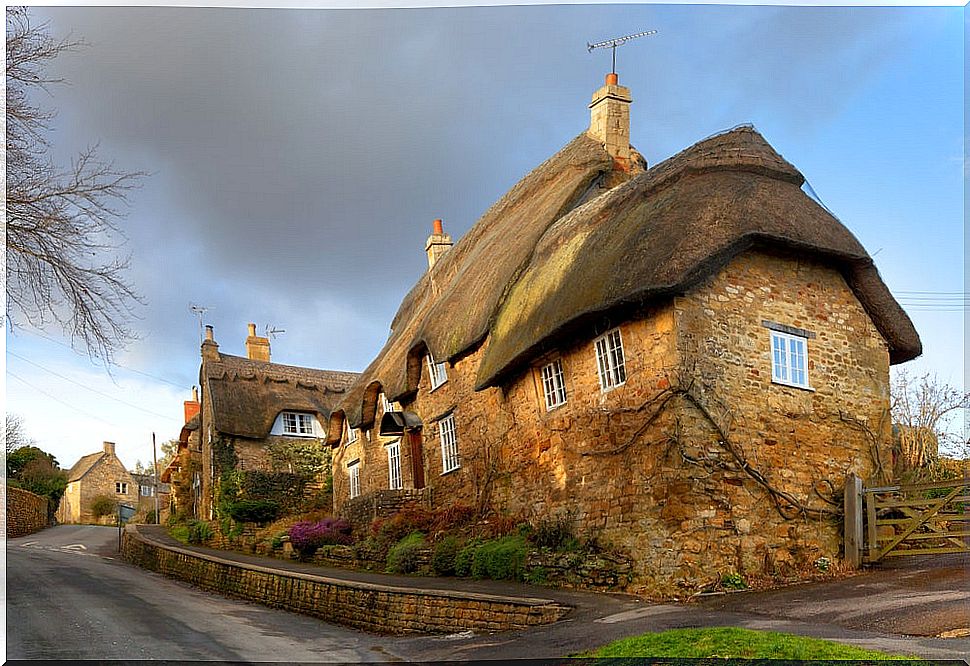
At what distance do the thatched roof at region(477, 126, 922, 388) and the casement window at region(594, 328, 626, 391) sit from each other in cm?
50

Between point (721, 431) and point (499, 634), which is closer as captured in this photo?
point (499, 634)

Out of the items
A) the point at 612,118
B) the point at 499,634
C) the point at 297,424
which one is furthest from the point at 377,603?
the point at 297,424

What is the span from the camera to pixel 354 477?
92.6 ft

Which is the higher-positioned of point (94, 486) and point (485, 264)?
point (485, 264)

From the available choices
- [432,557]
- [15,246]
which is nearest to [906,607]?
[432,557]

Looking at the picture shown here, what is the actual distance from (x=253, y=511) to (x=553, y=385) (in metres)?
16.3

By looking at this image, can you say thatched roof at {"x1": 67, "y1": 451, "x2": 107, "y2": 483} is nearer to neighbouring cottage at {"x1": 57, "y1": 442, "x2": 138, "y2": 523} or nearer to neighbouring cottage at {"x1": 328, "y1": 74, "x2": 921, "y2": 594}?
neighbouring cottage at {"x1": 57, "y1": 442, "x2": 138, "y2": 523}

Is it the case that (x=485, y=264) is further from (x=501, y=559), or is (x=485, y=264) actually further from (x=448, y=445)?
(x=501, y=559)

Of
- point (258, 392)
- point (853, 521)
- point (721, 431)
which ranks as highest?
point (258, 392)

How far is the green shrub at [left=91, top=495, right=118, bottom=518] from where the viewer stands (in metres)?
55.2

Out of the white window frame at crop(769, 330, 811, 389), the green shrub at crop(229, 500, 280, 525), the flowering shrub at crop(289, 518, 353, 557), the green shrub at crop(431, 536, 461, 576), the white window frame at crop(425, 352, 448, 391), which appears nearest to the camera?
the white window frame at crop(769, 330, 811, 389)

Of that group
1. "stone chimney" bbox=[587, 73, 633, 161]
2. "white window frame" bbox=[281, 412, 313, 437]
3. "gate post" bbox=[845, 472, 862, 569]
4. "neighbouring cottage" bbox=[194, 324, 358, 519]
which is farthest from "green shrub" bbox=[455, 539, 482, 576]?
"white window frame" bbox=[281, 412, 313, 437]

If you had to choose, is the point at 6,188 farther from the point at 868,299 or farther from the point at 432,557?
the point at 868,299

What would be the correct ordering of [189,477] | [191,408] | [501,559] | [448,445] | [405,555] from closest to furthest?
[501,559], [405,555], [448,445], [189,477], [191,408]
